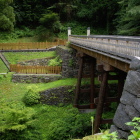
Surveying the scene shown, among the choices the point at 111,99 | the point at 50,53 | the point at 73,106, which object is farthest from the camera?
the point at 50,53

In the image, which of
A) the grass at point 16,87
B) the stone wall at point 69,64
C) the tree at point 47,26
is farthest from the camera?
the tree at point 47,26

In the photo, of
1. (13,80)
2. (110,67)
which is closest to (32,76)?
(13,80)

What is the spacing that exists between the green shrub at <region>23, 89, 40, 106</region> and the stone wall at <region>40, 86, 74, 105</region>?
2.57 feet

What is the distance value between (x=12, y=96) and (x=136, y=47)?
12899 millimetres

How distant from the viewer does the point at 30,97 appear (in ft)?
51.6

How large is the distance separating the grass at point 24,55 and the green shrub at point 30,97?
7.21 meters

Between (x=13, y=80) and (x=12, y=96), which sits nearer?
(x=12, y=96)

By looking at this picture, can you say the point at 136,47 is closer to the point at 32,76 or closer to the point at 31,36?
the point at 32,76

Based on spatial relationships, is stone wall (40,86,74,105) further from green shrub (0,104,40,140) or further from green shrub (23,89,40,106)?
green shrub (0,104,40,140)

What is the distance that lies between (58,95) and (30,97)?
2.66 meters

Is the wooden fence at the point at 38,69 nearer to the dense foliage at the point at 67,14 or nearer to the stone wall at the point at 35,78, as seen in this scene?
the stone wall at the point at 35,78

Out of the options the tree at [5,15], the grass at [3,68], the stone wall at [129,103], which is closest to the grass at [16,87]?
the grass at [3,68]

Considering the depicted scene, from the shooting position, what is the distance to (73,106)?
52.1 feet

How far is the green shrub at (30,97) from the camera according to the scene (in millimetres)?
15695
